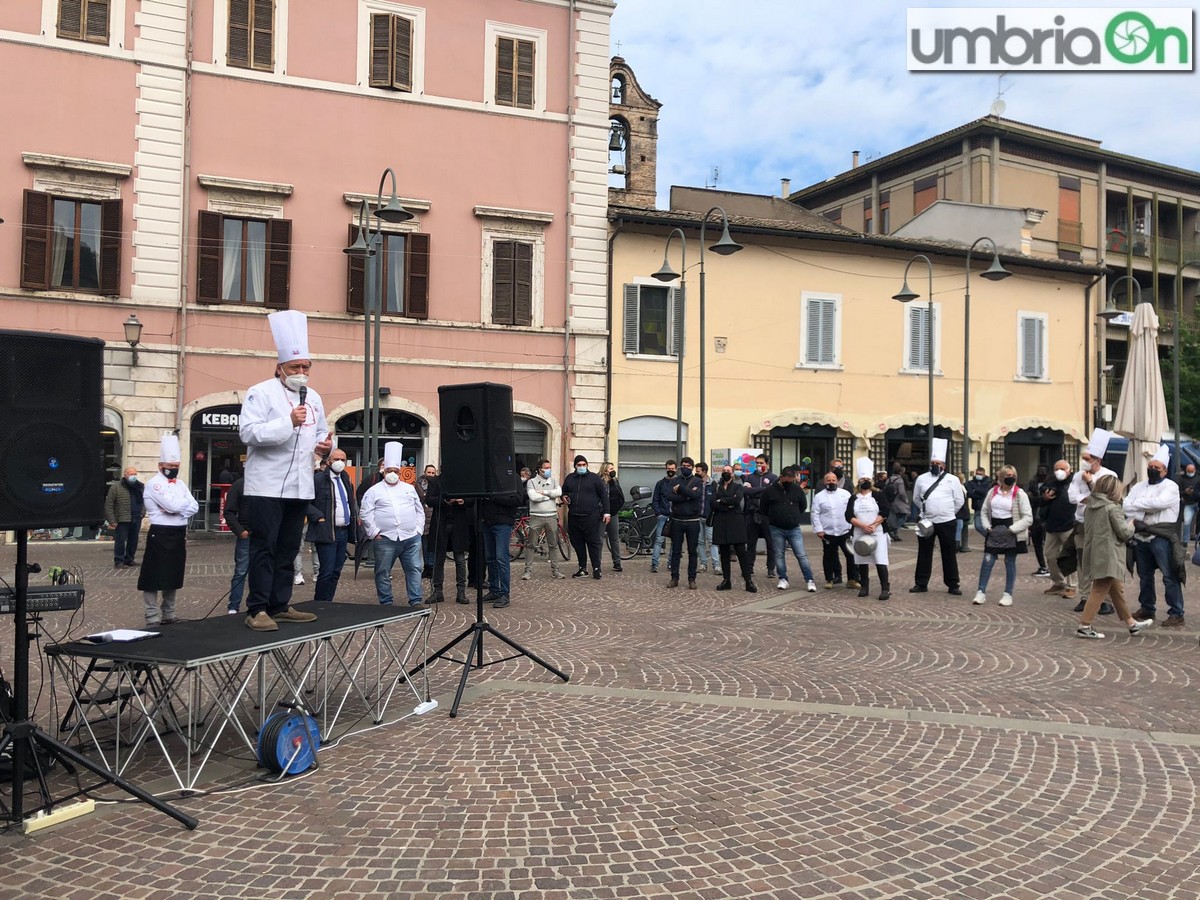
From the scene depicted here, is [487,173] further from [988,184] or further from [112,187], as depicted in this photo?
[988,184]

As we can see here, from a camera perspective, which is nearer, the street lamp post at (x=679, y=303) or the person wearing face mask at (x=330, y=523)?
the person wearing face mask at (x=330, y=523)

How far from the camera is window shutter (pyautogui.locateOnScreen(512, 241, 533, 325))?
2338 centimetres

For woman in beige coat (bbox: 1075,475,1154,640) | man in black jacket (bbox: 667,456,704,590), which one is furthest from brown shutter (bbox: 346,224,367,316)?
woman in beige coat (bbox: 1075,475,1154,640)

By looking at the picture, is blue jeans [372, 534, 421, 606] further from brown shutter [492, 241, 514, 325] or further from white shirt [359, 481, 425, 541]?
brown shutter [492, 241, 514, 325]

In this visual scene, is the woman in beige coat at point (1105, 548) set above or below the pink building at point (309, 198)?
below

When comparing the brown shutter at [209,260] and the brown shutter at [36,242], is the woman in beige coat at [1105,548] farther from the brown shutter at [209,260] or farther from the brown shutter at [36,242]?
the brown shutter at [36,242]

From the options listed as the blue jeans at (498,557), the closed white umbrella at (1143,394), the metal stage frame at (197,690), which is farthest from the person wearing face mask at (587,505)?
the closed white umbrella at (1143,394)

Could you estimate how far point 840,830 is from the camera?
4512 mm

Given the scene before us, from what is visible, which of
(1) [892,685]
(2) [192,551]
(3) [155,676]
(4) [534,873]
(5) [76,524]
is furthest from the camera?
(2) [192,551]

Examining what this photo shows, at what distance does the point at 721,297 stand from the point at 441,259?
7.26 meters

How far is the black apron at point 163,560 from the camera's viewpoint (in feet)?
29.7

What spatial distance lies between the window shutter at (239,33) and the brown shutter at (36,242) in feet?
16.0

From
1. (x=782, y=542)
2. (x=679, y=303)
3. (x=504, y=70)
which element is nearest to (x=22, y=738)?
(x=782, y=542)

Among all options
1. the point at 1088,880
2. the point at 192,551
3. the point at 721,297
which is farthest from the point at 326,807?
the point at 721,297
